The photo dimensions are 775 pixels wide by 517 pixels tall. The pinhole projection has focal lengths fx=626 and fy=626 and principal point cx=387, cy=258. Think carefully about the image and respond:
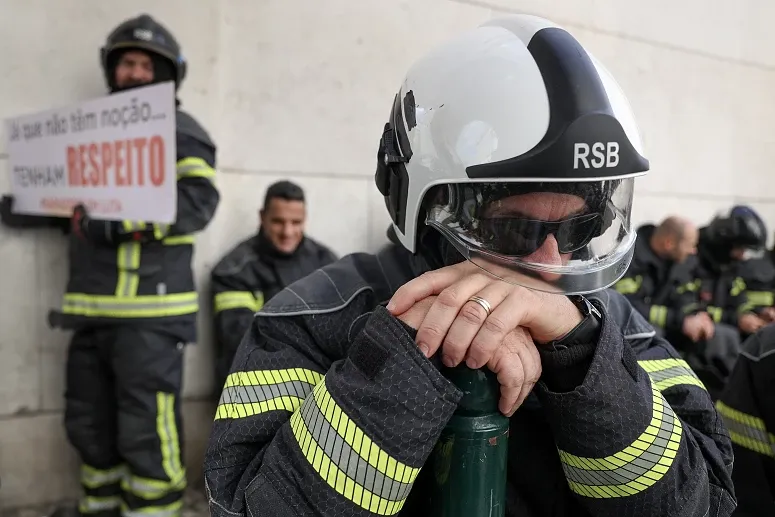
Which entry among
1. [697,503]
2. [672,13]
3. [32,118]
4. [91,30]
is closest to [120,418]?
[32,118]

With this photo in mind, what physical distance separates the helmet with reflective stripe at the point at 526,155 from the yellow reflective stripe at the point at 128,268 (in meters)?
2.07

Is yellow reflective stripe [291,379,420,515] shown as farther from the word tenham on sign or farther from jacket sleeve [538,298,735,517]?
Answer: the word tenham on sign

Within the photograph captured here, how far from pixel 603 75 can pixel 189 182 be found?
2277 millimetres

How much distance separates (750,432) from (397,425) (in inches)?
46.4

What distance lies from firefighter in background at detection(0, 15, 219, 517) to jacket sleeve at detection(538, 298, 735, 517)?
2.29m

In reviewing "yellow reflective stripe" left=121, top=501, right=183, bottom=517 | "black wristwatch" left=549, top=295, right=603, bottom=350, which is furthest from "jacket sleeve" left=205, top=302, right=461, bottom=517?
"yellow reflective stripe" left=121, top=501, right=183, bottom=517

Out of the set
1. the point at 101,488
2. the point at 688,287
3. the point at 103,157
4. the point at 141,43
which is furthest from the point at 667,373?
the point at 688,287

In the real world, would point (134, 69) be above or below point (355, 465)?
above

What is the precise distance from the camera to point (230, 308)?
3.43 metres

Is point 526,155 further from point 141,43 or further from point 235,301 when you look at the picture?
point 235,301

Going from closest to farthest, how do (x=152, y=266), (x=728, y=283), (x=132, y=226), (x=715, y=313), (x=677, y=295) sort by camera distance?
(x=132, y=226) < (x=152, y=266) < (x=677, y=295) < (x=715, y=313) < (x=728, y=283)

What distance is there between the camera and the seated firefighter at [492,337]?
76cm

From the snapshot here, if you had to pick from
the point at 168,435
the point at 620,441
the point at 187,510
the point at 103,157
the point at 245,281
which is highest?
the point at 103,157

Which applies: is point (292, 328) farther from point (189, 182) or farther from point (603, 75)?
point (189, 182)
